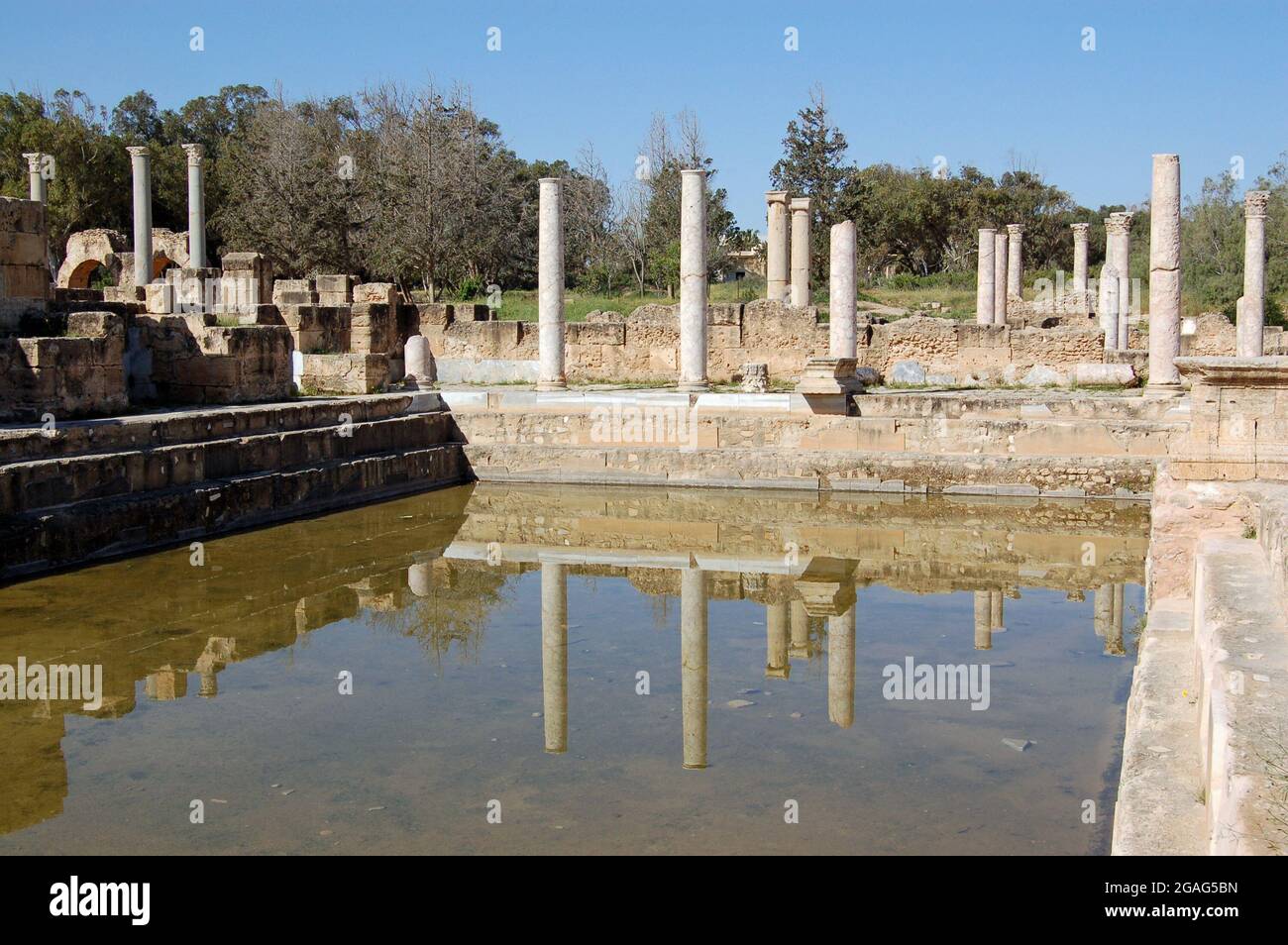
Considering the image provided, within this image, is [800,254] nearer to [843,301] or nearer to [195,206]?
[843,301]

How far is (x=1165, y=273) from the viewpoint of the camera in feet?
55.1

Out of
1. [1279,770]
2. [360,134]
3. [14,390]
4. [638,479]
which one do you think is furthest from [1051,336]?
[360,134]

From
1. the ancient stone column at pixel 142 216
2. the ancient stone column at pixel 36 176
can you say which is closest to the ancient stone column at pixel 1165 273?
the ancient stone column at pixel 142 216

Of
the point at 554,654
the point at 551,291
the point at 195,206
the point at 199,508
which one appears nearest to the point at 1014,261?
the point at 551,291

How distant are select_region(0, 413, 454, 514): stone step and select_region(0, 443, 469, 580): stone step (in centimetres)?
10

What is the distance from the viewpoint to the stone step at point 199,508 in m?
10.5

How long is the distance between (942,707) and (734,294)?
2632cm

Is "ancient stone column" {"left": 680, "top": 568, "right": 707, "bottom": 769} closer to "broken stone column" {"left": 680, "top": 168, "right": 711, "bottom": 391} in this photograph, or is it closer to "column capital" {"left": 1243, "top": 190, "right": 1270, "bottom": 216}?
"broken stone column" {"left": 680, "top": 168, "right": 711, "bottom": 391}

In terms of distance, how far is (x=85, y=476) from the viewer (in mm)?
11297

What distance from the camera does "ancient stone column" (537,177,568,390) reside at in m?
19.0

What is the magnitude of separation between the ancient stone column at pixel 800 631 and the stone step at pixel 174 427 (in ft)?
21.7

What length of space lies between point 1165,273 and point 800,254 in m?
9.52

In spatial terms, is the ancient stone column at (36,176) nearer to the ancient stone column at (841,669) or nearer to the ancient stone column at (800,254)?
the ancient stone column at (800,254)

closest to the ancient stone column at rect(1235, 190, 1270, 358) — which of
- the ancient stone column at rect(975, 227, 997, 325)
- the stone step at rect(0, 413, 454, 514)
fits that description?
the ancient stone column at rect(975, 227, 997, 325)
